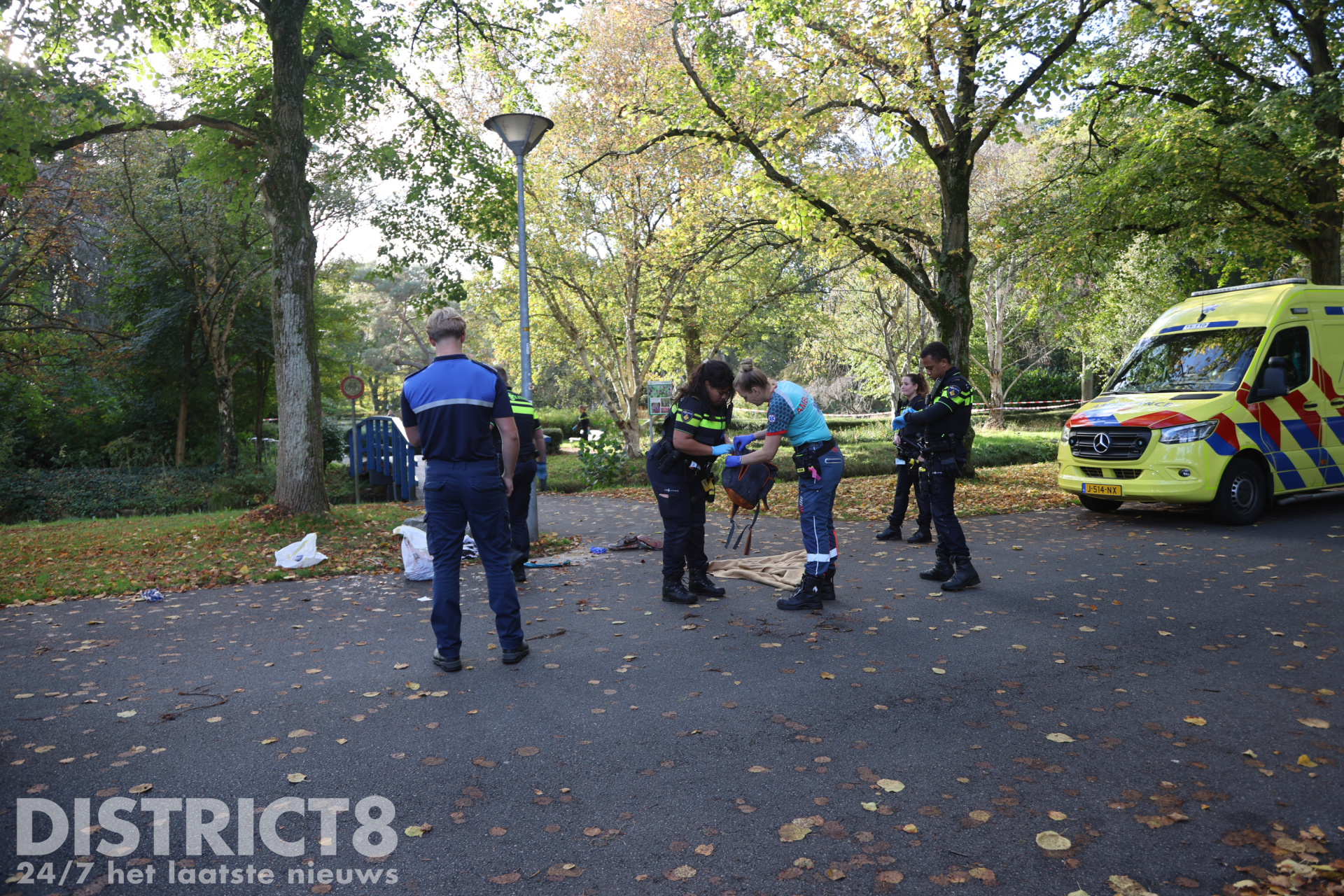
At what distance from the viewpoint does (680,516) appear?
6531 millimetres

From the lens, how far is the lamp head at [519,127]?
9336mm

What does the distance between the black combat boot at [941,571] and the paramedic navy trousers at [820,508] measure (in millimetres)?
1331

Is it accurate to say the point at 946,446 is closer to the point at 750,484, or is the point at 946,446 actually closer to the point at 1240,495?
the point at 750,484

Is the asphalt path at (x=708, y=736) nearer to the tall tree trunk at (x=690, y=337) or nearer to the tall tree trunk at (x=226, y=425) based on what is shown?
the tall tree trunk at (x=226, y=425)

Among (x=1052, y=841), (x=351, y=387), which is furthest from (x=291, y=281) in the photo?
(x=1052, y=841)

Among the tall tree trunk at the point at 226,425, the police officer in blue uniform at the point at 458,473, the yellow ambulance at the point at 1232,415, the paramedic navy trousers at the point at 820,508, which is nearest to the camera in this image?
the police officer in blue uniform at the point at 458,473

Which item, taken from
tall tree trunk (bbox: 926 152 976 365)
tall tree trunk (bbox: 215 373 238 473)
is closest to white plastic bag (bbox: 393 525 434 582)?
tall tree trunk (bbox: 926 152 976 365)

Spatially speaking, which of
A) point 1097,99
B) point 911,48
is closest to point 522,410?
point 911,48

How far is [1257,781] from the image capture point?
342cm

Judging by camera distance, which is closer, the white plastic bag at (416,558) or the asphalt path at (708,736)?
the asphalt path at (708,736)

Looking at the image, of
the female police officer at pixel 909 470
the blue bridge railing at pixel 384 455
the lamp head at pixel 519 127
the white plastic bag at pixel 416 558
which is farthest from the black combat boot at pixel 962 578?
the blue bridge railing at pixel 384 455

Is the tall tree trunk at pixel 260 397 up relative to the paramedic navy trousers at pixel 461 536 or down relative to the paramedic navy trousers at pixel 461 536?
up

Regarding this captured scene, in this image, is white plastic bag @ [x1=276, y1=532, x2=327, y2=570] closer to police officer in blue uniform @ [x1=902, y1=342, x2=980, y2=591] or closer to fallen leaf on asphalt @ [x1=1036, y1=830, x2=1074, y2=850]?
police officer in blue uniform @ [x1=902, y1=342, x2=980, y2=591]

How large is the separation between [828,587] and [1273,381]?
693cm
